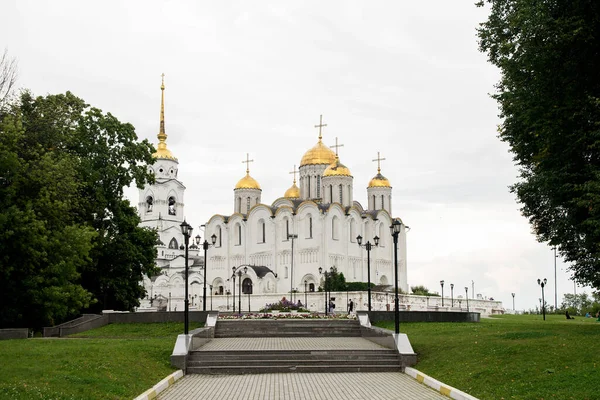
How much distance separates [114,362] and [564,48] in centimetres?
1465

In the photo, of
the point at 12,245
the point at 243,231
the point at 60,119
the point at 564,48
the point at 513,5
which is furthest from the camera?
the point at 243,231

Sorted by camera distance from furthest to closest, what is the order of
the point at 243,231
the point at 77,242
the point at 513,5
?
1. the point at 243,231
2. the point at 77,242
3. the point at 513,5

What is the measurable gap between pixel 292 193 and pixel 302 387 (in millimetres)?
72049

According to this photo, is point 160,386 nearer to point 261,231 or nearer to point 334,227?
point 334,227

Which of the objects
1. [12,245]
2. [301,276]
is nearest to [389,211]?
[301,276]

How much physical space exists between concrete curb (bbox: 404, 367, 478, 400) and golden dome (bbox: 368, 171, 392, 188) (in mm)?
67728

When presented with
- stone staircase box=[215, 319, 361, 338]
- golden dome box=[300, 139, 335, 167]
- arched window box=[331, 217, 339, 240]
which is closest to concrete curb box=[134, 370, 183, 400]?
stone staircase box=[215, 319, 361, 338]

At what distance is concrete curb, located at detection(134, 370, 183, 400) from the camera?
1295cm

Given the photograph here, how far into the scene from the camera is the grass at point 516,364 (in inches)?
491

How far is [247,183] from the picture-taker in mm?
87312

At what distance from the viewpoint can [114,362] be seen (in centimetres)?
1566

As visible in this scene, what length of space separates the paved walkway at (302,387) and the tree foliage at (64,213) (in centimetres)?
1134

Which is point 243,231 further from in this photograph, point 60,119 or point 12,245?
point 12,245

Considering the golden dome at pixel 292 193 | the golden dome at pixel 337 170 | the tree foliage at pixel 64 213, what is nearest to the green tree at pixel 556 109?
the tree foliage at pixel 64 213
